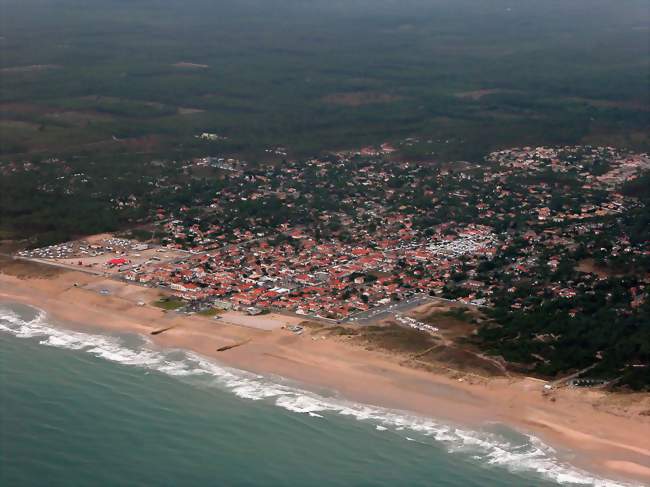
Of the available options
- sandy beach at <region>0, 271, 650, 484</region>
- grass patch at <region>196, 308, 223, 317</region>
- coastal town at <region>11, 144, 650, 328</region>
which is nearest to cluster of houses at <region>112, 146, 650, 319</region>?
coastal town at <region>11, 144, 650, 328</region>

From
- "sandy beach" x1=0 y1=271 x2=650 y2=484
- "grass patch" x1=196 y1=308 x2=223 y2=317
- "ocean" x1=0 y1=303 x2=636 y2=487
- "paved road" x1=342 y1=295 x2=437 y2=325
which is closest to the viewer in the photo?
"ocean" x1=0 y1=303 x2=636 y2=487

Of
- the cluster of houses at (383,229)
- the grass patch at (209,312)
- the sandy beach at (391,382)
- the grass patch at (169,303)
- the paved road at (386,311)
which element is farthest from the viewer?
the cluster of houses at (383,229)

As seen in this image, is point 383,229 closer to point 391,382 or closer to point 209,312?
point 209,312

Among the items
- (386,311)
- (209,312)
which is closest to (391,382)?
(386,311)

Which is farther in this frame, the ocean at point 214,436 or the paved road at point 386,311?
the paved road at point 386,311

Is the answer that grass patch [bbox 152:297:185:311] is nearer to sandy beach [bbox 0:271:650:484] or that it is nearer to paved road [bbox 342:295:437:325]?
sandy beach [bbox 0:271:650:484]

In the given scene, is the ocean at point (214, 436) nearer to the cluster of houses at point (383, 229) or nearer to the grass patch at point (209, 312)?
the grass patch at point (209, 312)

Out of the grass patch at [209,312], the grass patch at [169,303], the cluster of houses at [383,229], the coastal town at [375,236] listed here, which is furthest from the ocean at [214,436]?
the cluster of houses at [383,229]
